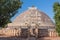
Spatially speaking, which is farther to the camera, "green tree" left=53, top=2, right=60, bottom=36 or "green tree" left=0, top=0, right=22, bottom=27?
"green tree" left=53, top=2, right=60, bottom=36

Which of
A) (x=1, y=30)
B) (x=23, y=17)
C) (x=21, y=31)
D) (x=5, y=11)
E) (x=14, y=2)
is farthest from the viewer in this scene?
(x=23, y=17)

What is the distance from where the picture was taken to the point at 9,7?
2980cm

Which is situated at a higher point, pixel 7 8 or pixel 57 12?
→ pixel 7 8

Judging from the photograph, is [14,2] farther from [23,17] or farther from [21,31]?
[23,17]

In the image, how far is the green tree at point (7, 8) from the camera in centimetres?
2828

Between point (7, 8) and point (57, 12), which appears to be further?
point (57, 12)

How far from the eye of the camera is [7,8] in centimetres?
2934

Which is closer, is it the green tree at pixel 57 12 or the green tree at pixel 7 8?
the green tree at pixel 7 8

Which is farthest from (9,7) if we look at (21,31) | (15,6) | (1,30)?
(1,30)

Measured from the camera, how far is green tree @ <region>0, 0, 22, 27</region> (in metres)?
28.3

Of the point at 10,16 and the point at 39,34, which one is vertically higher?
the point at 10,16

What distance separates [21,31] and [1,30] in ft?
21.5

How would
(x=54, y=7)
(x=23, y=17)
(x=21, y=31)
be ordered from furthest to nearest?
(x=23, y=17)
(x=21, y=31)
(x=54, y=7)

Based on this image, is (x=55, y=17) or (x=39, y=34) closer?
(x=55, y=17)
